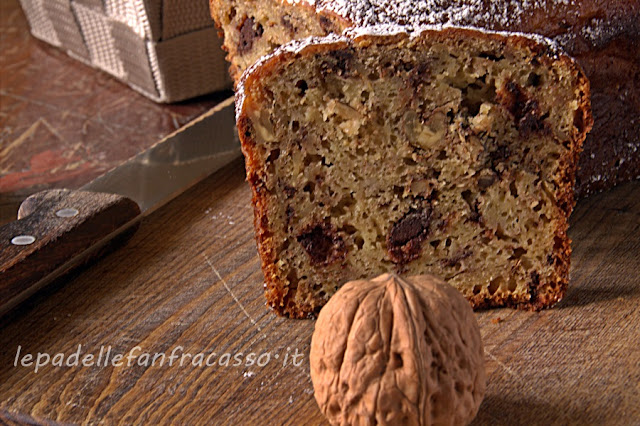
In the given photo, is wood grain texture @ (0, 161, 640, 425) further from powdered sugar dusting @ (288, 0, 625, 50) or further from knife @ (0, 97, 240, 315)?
powdered sugar dusting @ (288, 0, 625, 50)

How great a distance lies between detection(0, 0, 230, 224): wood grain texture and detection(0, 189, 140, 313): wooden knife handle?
0.50m

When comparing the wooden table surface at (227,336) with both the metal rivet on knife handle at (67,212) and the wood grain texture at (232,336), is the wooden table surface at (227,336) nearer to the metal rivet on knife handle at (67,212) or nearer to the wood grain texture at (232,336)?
the wood grain texture at (232,336)

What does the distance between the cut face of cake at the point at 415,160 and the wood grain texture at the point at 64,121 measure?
1136mm

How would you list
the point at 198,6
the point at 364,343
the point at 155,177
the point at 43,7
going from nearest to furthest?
1. the point at 364,343
2. the point at 155,177
3. the point at 198,6
4. the point at 43,7

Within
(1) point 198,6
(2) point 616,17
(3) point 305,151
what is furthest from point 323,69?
(1) point 198,6

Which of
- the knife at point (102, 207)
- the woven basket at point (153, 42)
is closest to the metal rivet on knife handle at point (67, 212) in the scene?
the knife at point (102, 207)

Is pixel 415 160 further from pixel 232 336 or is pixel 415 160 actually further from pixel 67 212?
pixel 67 212

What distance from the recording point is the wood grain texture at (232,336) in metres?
1.63

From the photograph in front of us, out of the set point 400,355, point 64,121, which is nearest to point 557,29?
point 400,355

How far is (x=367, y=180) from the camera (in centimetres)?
180

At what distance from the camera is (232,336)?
1854 mm

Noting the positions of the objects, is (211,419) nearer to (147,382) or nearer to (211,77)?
(147,382)

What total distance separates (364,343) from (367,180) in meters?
0.49

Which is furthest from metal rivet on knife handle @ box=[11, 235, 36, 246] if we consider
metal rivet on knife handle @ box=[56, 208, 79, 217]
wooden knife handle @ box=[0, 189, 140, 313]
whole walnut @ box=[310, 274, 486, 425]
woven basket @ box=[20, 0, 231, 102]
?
woven basket @ box=[20, 0, 231, 102]
